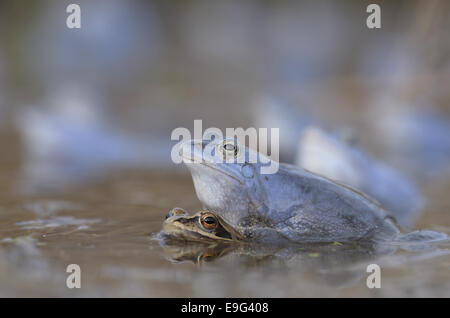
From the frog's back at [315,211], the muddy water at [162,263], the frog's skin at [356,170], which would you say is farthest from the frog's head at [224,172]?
the frog's skin at [356,170]

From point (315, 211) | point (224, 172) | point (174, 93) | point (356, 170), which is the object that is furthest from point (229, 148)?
point (174, 93)

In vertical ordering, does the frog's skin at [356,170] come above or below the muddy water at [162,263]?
above

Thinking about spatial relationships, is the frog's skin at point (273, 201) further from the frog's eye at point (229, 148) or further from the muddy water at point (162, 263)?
the muddy water at point (162, 263)

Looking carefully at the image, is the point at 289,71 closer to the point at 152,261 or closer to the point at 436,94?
the point at 436,94

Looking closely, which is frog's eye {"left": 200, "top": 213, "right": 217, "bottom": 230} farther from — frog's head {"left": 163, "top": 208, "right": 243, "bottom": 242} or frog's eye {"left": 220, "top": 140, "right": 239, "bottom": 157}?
frog's eye {"left": 220, "top": 140, "right": 239, "bottom": 157}

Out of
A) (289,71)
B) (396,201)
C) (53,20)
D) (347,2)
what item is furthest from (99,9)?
(396,201)

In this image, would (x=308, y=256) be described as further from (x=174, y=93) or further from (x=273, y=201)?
(x=174, y=93)

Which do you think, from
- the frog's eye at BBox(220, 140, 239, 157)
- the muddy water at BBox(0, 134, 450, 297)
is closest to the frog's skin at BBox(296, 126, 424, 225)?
the muddy water at BBox(0, 134, 450, 297)
